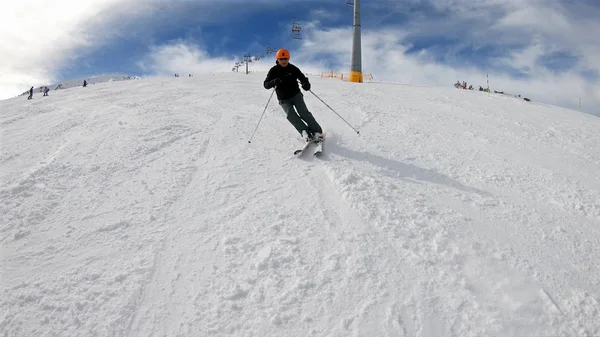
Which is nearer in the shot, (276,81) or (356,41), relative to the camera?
(276,81)

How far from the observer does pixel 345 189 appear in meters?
4.82

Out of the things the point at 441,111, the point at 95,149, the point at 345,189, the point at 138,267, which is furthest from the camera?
the point at 441,111

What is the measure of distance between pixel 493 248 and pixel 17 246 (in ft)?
17.0

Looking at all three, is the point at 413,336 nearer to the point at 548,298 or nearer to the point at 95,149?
the point at 548,298

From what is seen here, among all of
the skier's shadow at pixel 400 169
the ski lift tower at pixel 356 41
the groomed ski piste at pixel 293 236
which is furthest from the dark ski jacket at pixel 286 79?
the ski lift tower at pixel 356 41

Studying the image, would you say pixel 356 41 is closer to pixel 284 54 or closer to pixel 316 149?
pixel 284 54

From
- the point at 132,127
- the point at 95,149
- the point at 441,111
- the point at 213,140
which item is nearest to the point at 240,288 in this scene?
the point at 213,140

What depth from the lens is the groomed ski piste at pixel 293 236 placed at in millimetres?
2873

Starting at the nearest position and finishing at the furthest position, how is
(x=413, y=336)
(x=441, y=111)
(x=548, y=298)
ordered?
(x=413, y=336), (x=548, y=298), (x=441, y=111)

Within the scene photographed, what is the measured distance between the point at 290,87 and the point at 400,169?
2709mm

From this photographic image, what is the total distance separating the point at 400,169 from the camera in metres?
5.71

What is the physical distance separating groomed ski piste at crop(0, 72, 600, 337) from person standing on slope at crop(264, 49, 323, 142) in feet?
1.56

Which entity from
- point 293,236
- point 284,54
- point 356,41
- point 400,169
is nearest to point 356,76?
point 356,41

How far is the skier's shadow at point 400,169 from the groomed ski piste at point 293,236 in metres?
0.04
